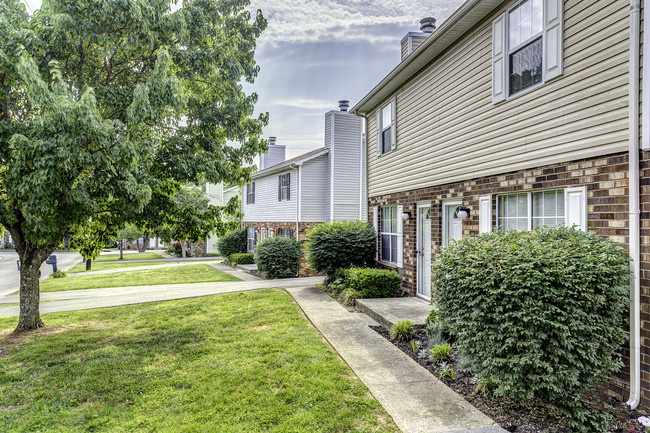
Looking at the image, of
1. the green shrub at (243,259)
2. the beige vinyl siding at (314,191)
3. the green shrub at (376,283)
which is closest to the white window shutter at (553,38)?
the green shrub at (376,283)

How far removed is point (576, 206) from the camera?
15.2 ft

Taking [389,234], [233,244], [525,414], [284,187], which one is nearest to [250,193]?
[233,244]

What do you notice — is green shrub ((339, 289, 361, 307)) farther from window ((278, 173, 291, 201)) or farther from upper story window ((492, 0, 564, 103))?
window ((278, 173, 291, 201))

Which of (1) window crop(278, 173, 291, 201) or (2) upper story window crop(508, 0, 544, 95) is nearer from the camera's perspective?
(2) upper story window crop(508, 0, 544, 95)

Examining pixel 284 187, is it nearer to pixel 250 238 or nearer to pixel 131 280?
pixel 250 238

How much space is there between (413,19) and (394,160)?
4.25 meters

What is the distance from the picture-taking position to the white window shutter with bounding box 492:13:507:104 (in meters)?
5.96

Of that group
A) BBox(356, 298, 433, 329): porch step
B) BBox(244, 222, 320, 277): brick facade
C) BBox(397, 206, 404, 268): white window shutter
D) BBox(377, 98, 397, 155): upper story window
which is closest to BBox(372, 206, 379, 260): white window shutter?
BBox(397, 206, 404, 268): white window shutter

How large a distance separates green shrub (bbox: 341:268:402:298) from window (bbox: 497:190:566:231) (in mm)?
3506

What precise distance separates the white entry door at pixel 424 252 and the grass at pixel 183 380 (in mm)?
2880

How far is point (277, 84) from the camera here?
15648mm

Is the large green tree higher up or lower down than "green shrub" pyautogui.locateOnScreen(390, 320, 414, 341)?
higher up

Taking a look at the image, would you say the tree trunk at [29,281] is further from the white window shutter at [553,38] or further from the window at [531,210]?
the white window shutter at [553,38]

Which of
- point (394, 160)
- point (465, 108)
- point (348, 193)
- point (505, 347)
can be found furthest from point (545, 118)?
point (348, 193)
